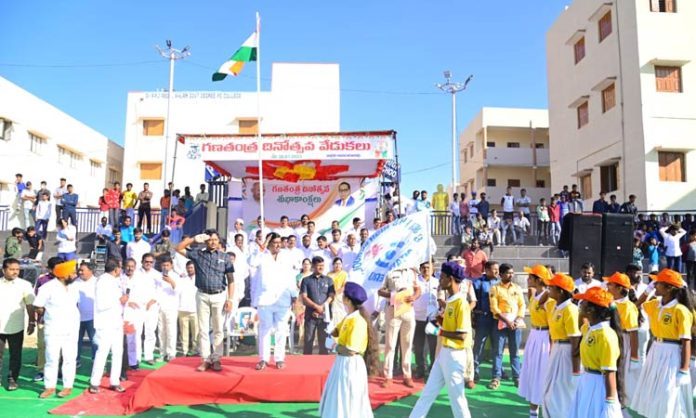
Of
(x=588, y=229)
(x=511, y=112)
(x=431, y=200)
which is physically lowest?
(x=588, y=229)

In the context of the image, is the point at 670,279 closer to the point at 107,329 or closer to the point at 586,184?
the point at 107,329

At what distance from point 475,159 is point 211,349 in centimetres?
3374

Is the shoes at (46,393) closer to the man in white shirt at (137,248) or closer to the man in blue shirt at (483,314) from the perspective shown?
the man in white shirt at (137,248)

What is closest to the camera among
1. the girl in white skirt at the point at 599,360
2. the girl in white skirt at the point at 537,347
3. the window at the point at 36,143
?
the girl in white skirt at the point at 599,360

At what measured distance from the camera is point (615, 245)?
368 inches

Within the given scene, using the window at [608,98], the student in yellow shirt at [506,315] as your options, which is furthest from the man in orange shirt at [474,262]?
the window at [608,98]

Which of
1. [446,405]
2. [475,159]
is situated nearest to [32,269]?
[446,405]

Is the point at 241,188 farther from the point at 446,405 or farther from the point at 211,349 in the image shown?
the point at 446,405

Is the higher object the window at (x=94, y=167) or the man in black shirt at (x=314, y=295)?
the window at (x=94, y=167)

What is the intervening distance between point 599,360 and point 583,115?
2263cm

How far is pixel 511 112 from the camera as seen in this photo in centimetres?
3706

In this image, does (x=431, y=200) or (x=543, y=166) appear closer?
(x=431, y=200)

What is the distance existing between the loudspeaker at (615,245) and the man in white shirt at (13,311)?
935cm

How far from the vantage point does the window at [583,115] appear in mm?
23797
